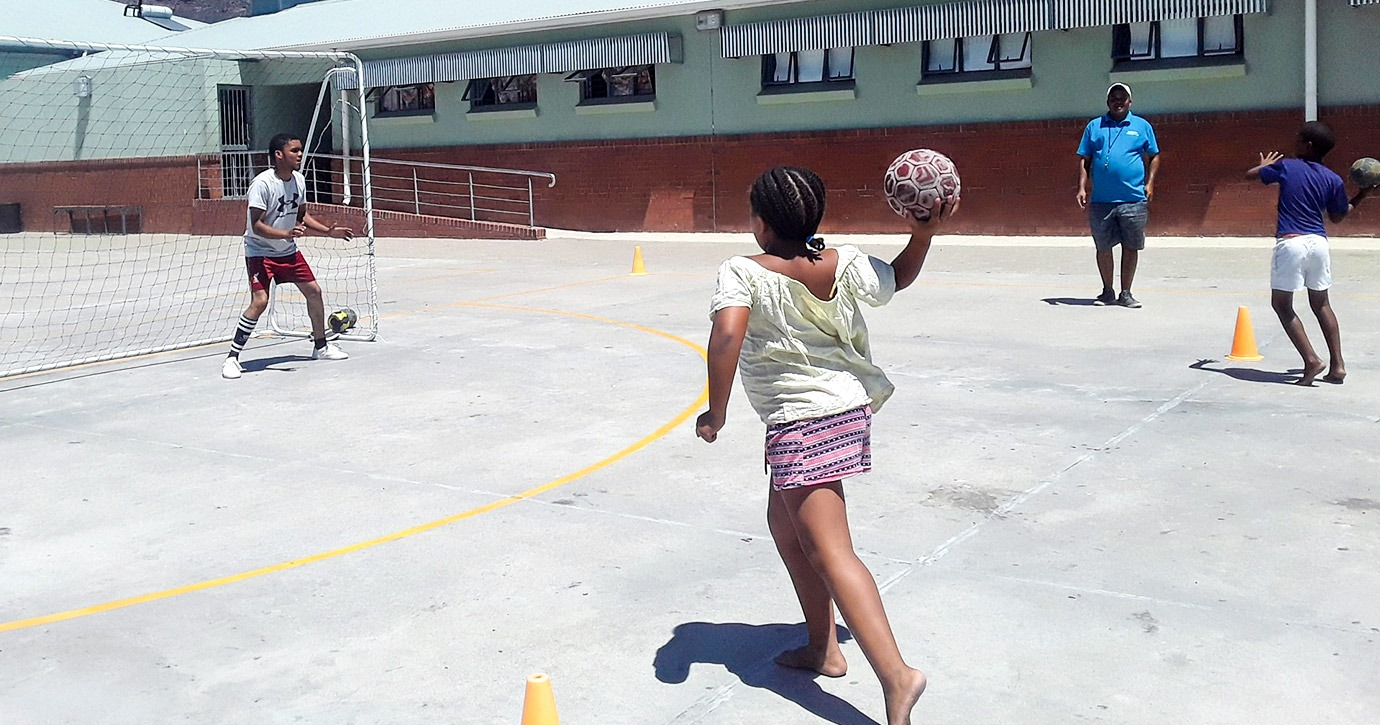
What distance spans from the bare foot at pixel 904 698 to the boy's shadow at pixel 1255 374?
596 centimetres

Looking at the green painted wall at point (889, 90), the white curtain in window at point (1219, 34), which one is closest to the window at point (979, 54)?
the green painted wall at point (889, 90)

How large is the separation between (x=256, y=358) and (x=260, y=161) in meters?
20.6

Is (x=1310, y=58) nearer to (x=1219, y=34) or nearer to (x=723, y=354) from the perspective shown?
(x=1219, y=34)

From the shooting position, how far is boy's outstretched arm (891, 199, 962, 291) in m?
4.25

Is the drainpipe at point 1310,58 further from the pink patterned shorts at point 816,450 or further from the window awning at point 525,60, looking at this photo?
the pink patterned shorts at point 816,450

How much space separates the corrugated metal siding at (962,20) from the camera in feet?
65.3

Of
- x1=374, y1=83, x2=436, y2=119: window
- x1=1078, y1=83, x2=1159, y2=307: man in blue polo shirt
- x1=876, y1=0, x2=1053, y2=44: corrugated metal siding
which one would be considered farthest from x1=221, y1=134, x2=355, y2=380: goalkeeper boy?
x1=374, y1=83, x2=436, y2=119: window

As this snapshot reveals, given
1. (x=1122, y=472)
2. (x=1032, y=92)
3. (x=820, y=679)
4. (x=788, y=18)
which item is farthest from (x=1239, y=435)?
(x=788, y=18)

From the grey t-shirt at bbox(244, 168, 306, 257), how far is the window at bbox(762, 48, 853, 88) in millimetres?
13114

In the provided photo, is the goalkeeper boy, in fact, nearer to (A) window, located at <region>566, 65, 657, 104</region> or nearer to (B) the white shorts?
(B) the white shorts

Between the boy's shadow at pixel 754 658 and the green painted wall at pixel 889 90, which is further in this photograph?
the green painted wall at pixel 889 90

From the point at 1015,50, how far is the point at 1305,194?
1254cm

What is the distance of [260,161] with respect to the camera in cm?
3095

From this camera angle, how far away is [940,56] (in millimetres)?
21672
